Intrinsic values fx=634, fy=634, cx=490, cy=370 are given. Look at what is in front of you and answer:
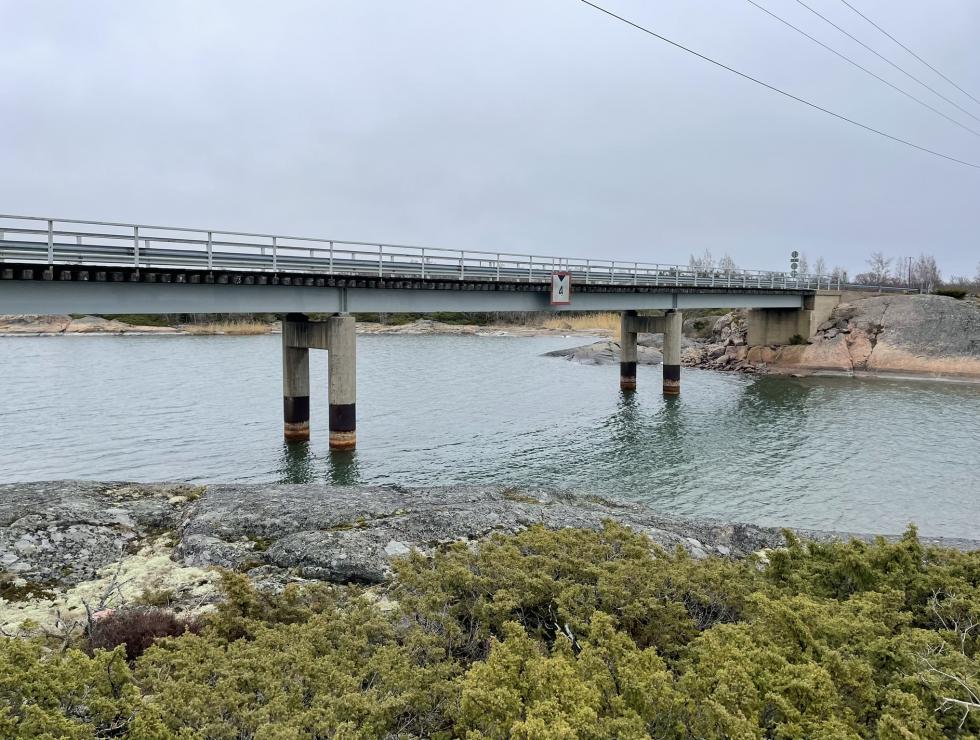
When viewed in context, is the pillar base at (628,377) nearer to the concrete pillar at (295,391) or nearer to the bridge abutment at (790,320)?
the bridge abutment at (790,320)

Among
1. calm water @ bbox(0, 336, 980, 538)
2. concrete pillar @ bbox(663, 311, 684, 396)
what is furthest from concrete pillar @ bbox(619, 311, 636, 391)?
concrete pillar @ bbox(663, 311, 684, 396)

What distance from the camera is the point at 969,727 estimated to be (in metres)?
5.25

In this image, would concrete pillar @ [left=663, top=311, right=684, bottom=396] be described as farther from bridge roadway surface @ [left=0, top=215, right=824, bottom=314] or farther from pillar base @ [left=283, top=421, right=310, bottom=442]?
pillar base @ [left=283, top=421, right=310, bottom=442]

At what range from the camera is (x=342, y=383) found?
27.8 m

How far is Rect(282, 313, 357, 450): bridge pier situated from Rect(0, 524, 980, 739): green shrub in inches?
768

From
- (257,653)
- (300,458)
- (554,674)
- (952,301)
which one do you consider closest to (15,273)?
(300,458)

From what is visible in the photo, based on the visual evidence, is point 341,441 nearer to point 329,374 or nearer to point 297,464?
point 297,464

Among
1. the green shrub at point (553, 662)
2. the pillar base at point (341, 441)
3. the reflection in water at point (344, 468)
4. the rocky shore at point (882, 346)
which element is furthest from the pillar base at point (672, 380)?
the green shrub at point (553, 662)

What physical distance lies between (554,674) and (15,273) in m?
21.0

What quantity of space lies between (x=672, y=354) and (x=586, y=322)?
2945 inches

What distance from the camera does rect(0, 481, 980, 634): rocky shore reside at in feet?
31.2

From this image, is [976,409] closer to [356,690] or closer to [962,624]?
[962,624]

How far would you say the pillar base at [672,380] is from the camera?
153 ft

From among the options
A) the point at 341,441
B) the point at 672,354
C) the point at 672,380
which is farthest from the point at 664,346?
the point at 341,441
